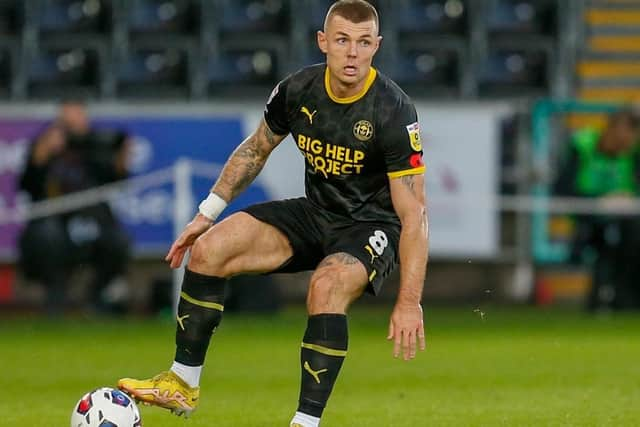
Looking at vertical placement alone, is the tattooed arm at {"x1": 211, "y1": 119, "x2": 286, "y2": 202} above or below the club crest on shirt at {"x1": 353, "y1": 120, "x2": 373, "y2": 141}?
below

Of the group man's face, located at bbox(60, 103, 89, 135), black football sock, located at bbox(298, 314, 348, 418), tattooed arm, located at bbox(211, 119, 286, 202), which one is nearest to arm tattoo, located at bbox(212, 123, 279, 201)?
tattooed arm, located at bbox(211, 119, 286, 202)

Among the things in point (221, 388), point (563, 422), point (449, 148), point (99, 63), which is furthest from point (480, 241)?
point (563, 422)

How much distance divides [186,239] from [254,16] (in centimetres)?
1057

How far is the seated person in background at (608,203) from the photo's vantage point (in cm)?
1586

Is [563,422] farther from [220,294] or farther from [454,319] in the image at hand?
[454,319]

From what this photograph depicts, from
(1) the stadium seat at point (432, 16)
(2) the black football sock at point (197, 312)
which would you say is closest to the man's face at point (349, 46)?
(2) the black football sock at point (197, 312)

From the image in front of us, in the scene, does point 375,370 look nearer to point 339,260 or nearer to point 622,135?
point 339,260

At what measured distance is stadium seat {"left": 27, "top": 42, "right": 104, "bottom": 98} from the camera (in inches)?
686

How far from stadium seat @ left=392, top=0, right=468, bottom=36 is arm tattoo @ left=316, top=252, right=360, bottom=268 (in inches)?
433

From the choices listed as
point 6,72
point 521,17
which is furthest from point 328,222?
point 521,17

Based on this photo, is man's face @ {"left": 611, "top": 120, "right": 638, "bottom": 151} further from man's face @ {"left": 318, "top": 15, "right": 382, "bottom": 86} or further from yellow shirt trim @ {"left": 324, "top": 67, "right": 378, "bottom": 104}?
man's face @ {"left": 318, "top": 15, "right": 382, "bottom": 86}

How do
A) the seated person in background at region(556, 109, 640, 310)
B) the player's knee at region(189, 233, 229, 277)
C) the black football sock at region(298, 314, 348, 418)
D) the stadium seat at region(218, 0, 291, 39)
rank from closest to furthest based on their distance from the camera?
the black football sock at region(298, 314, 348, 418)
the player's knee at region(189, 233, 229, 277)
the seated person in background at region(556, 109, 640, 310)
the stadium seat at region(218, 0, 291, 39)

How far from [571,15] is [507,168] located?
7.30ft

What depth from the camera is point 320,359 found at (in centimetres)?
712
